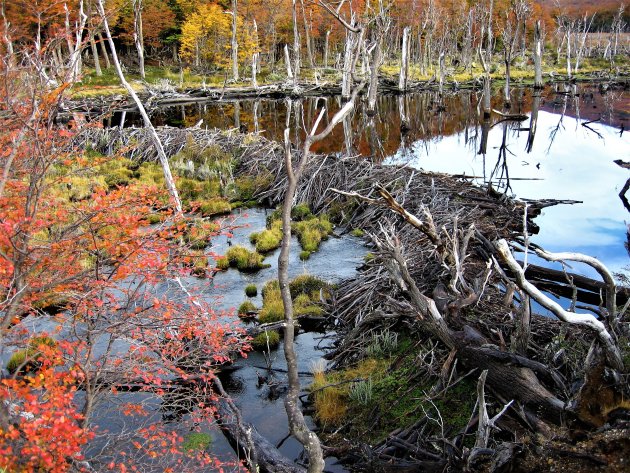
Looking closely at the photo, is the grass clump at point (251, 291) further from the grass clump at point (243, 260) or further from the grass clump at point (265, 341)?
the grass clump at point (265, 341)

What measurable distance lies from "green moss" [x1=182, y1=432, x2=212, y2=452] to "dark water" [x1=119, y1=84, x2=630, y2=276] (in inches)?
510

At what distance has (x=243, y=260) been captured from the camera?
17812mm

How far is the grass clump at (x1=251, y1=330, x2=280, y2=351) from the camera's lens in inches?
505

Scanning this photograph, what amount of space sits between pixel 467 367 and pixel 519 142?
3156cm

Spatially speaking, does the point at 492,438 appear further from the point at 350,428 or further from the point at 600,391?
the point at 350,428

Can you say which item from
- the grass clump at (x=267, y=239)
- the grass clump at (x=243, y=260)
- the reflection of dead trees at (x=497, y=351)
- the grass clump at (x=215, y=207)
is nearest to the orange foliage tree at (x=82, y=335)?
the reflection of dead trees at (x=497, y=351)

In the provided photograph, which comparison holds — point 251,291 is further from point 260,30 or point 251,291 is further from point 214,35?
point 260,30

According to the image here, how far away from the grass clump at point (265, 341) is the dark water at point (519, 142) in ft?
33.9

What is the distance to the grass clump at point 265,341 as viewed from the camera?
1283 cm

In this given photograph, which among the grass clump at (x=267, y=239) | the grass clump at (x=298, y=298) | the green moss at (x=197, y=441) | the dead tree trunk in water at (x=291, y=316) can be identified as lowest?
the green moss at (x=197, y=441)

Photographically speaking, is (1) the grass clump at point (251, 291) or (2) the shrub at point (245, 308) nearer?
(2) the shrub at point (245, 308)

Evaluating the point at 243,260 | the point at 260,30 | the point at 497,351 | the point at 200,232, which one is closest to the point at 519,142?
the point at 243,260

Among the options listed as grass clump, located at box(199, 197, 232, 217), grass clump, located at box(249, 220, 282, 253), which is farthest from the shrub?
grass clump, located at box(199, 197, 232, 217)

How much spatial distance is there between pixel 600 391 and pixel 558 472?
1184 millimetres
